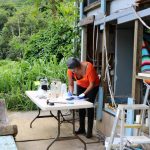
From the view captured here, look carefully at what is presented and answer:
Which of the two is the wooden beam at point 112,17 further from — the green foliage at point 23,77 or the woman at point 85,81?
the green foliage at point 23,77

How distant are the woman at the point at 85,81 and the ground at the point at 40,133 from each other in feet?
1.15

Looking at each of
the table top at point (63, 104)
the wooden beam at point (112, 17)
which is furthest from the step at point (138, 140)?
the wooden beam at point (112, 17)

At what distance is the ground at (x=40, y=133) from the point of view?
18.3 ft

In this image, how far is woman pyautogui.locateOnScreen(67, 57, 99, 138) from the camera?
581 cm

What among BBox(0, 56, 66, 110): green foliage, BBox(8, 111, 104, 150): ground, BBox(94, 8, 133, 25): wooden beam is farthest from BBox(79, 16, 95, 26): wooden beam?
BBox(8, 111, 104, 150): ground

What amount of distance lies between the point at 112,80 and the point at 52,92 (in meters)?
1.54

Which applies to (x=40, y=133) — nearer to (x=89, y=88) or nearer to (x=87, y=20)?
(x=89, y=88)

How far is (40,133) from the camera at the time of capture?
253 inches

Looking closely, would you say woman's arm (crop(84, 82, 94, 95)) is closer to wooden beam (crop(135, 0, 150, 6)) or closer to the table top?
the table top

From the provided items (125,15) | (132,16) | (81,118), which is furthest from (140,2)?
(81,118)

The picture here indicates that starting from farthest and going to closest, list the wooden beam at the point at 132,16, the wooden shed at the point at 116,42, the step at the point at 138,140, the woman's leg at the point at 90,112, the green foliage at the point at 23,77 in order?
the green foliage at the point at 23,77 < the woman's leg at the point at 90,112 < the wooden shed at the point at 116,42 < the wooden beam at the point at 132,16 < the step at the point at 138,140

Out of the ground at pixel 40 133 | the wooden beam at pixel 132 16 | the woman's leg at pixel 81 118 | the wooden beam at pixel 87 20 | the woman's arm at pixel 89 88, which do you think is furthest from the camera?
the wooden beam at pixel 87 20

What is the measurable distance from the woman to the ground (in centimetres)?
35

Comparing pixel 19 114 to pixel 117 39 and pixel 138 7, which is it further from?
pixel 138 7
